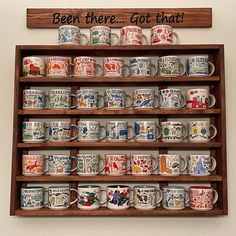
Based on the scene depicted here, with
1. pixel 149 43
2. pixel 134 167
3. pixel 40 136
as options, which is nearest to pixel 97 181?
pixel 134 167

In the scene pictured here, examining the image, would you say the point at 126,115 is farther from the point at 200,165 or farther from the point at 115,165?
the point at 200,165

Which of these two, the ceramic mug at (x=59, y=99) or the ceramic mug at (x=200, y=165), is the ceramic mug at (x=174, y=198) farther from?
the ceramic mug at (x=59, y=99)

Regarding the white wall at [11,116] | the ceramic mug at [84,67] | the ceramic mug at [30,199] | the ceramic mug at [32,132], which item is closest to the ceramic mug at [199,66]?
the white wall at [11,116]

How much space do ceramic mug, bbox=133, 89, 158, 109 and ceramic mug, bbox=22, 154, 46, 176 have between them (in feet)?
1.28

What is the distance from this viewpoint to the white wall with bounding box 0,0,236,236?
1247 mm

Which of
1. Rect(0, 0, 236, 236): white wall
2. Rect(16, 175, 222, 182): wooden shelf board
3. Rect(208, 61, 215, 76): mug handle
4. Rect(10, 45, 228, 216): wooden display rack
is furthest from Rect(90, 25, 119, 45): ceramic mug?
Rect(16, 175, 222, 182): wooden shelf board

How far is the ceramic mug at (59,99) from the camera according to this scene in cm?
119

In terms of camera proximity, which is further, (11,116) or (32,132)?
(11,116)

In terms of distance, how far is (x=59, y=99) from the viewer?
1190 mm

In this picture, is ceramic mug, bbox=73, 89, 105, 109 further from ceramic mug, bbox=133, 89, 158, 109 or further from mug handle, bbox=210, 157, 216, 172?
mug handle, bbox=210, 157, 216, 172

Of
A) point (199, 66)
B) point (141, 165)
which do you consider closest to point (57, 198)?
point (141, 165)

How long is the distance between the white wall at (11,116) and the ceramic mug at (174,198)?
122mm

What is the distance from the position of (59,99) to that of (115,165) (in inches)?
12.1

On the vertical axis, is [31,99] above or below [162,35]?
below
